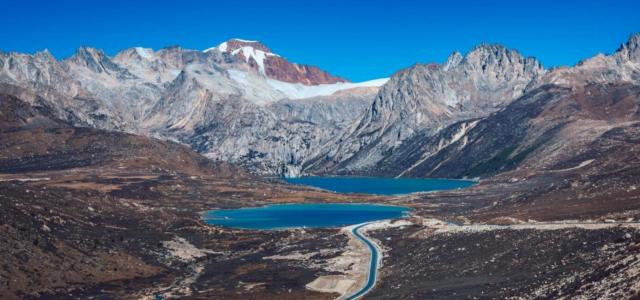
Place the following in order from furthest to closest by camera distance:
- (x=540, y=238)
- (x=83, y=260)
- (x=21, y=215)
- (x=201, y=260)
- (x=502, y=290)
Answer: (x=201, y=260)
(x=21, y=215)
(x=83, y=260)
(x=540, y=238)
(x=502, y=290)

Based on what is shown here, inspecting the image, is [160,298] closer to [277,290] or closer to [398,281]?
[277,290]

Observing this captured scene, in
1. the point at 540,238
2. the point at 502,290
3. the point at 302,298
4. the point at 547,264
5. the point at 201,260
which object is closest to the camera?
the point at 502,290

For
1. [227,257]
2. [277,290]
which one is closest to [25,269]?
[277,290]

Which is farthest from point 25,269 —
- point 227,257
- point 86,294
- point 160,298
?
point 227,257

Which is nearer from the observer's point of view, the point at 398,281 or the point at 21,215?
the point at 398,281

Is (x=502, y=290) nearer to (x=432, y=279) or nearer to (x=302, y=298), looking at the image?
(x=432, y=279)

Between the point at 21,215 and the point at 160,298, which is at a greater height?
the point at 21,215

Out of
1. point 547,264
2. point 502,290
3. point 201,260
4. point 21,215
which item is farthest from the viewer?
point 201,260

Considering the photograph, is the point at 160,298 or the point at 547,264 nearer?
the point at 547,264

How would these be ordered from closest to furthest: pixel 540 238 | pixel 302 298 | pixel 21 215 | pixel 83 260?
pixel 302 298
pixel 540 238
pixel 83 260
pixel 21 215
